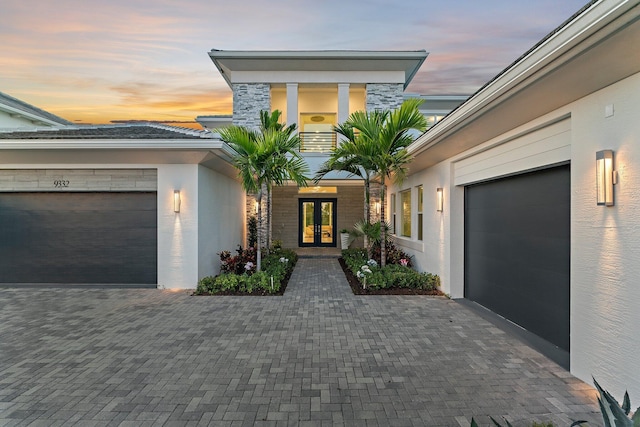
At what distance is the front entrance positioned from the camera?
17.1 m

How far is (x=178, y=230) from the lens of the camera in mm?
7957

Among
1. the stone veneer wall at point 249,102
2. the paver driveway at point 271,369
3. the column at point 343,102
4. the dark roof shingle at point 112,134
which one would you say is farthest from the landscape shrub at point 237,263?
the column at point 343,102

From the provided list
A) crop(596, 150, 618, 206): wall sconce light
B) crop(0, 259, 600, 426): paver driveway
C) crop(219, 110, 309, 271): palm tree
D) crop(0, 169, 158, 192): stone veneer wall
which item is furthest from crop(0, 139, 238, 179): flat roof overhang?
crop(596, 150, 618, 206): wall sconce light

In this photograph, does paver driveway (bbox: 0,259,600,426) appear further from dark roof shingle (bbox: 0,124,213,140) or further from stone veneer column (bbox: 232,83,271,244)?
stone veneer column (bbox: 232,83,271,244)

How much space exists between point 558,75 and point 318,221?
14183 millimetres

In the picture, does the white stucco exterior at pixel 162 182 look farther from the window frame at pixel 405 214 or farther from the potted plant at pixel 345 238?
the potted plant at pixel 345 238

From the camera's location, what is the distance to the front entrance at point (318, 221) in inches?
673

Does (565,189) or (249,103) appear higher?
(249,103)

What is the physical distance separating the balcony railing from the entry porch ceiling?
914 centimetres

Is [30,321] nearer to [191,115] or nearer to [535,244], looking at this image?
[535,244]

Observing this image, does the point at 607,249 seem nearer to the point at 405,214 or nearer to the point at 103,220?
the point at 405,214

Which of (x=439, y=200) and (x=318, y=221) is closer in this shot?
(x=439, y=200)

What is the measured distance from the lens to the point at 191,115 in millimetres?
19016

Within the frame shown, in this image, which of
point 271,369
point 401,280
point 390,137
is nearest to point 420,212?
point 401,280
